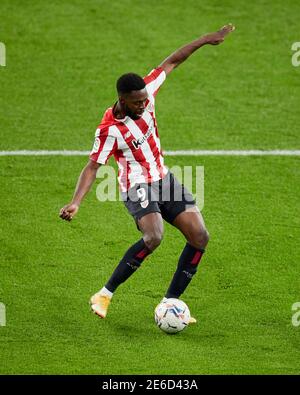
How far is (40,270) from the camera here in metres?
10.7

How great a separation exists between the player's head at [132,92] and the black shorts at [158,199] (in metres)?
0.78

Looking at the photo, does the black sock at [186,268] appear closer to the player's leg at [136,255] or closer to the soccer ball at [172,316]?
the soccer ball at [172,316]

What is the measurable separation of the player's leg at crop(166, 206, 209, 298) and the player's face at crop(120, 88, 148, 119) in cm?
107

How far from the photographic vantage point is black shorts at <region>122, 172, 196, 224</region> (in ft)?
31.7

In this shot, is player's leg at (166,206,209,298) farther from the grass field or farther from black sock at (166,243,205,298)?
the grass field

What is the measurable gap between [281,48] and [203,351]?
7975 mm

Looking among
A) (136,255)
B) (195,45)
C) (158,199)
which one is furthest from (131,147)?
(195,45)

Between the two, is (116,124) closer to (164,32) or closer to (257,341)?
(257,341)

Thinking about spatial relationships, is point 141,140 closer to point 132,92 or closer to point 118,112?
point 118,112

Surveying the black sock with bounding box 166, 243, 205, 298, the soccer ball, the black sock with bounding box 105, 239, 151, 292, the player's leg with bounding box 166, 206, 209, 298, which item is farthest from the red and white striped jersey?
the soccer ball

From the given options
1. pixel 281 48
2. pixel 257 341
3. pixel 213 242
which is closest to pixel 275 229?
pixel 213 242

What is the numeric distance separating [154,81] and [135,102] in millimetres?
790

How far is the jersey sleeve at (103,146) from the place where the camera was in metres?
9.55

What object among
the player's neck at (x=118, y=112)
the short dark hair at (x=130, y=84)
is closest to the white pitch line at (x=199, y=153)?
the player's neck at (x=118, y=112)
